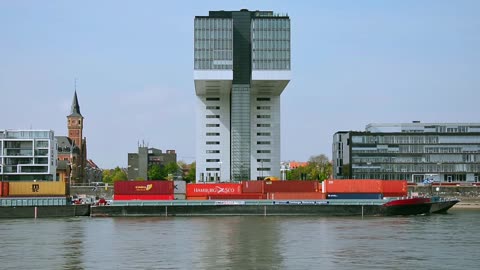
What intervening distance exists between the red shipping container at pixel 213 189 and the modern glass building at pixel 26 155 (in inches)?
1890

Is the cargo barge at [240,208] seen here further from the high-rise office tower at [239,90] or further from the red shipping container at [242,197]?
the high-rise office tower at [239,90]

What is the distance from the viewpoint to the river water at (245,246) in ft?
142

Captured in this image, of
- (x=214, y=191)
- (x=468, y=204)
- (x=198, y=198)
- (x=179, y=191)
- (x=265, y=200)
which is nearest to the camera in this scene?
(x=265, y=200)

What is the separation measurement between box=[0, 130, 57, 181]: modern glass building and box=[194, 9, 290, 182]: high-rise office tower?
1424 inches

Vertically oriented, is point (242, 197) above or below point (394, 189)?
below

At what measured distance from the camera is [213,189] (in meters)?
103

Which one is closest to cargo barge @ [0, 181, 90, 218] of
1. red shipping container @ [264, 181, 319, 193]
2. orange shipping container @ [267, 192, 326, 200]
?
red shipping container @ [264, 181, 319, 193]

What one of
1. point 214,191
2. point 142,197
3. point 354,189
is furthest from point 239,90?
point 354,189

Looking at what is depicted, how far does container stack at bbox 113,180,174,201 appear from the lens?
334 feet

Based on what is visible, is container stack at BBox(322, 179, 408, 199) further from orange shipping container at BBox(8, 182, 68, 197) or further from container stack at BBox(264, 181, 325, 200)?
orange shipping container at BBox(8, 182, 68, 197)

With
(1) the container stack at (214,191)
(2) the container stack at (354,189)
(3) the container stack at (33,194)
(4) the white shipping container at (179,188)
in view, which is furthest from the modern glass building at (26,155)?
(2) the container stack at (354,189)

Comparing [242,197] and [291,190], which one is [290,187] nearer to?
[291,190]

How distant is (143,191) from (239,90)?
2383 inches

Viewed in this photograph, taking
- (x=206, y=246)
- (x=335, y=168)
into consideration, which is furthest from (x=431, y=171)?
(x=206, y=246)
